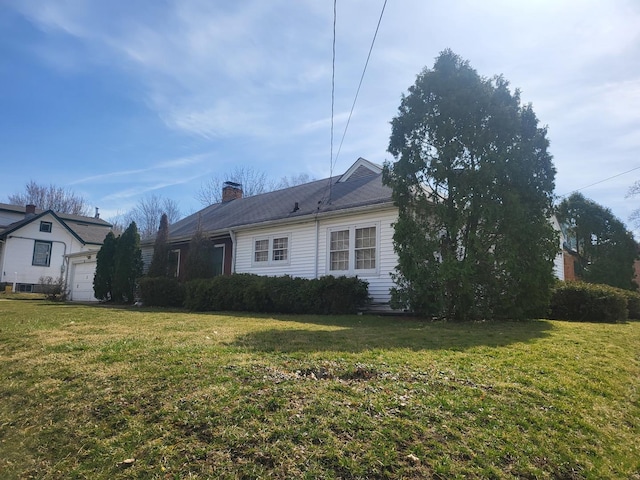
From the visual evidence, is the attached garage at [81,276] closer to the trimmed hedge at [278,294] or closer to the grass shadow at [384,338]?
the trimmed hedge at [278,294]

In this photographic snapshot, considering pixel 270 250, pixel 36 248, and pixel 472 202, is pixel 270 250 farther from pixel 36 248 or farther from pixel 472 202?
pixel 36 248

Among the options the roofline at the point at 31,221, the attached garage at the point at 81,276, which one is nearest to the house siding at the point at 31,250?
the roofline at the point at 31,221

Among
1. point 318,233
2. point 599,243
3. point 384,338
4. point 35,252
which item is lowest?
point 384,338

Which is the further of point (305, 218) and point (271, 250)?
point (271, 250)

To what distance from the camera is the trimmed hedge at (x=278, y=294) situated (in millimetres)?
12617

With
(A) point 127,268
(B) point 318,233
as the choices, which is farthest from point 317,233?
(A) point 127,268

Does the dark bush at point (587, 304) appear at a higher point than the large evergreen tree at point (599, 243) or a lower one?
lower

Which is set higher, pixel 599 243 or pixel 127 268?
pixel 599 243

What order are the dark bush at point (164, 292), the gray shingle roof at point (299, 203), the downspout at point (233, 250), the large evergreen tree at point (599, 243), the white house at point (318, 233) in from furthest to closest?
the large evergreen tree at point (599, 243) < the downspout at point (233, 250) < the dark bush at point (164, 292) < the gray shingle roof at point (299, 203) < the white house at point (318, 233)

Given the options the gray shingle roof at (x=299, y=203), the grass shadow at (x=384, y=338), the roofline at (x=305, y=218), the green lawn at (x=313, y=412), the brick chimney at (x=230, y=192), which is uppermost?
the brick chimney at (x=230, y=192)

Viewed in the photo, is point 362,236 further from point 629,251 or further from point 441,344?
point 629,251

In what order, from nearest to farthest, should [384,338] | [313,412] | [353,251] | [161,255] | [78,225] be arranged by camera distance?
[313,412] < [384,338] < [353,251] < [161,255] < [78,225]

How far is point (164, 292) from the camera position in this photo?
55.6ft

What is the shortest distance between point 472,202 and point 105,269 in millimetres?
18237
